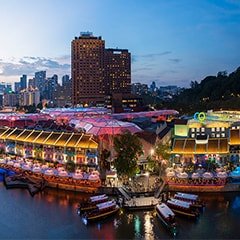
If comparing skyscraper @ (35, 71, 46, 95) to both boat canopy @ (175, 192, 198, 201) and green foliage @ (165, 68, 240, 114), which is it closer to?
green foliage @ (165, 68, 240, 114)

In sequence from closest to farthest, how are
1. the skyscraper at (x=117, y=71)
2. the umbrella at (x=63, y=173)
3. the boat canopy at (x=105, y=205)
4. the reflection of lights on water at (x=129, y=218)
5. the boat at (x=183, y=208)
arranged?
the reflection of lights on water at (x=129, y=218)
the boat at (x=183, y=208)
the boat canopy at (x=105, y=205)
the umbrella at (x=63, y=173)
the skyscraper at (x=117, y=71)

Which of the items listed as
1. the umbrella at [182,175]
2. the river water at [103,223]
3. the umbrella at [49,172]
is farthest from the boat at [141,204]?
the umbrella at [49,172]

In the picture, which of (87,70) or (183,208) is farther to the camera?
(87,70)

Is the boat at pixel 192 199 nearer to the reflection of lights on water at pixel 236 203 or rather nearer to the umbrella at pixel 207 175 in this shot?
the reflection of lights on water at pixel 236 203

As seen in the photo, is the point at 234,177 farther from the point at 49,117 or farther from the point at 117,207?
the point at 49,117

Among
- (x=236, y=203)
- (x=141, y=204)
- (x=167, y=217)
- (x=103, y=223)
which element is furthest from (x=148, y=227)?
(x=236, y=203)

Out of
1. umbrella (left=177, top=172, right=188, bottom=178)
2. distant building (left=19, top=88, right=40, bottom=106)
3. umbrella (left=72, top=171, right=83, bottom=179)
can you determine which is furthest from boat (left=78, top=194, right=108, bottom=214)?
distant building (left=19, top=88, right=40, bottom=106)

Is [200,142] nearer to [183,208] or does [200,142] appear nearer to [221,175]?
[221,175]
